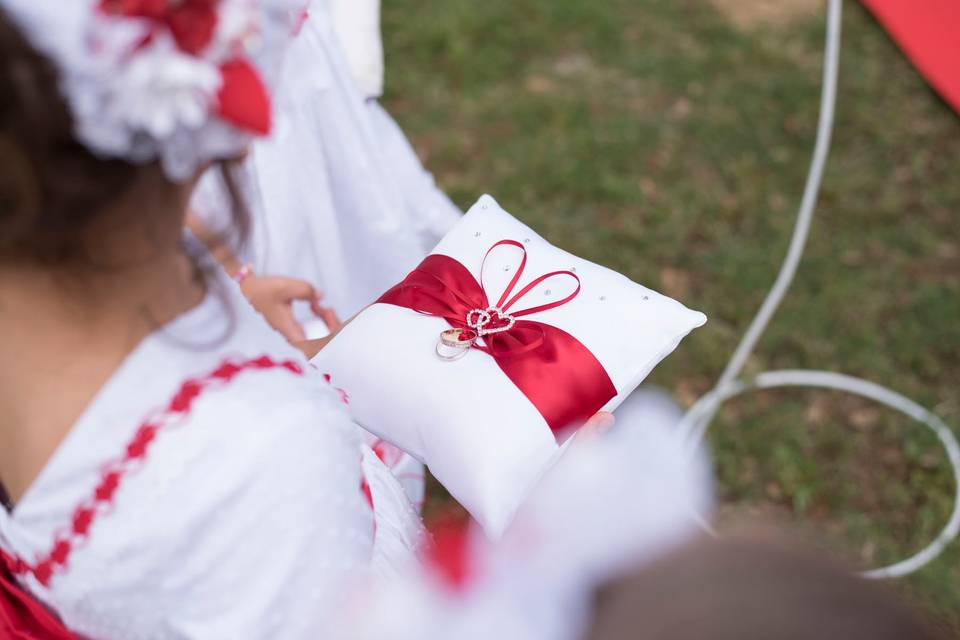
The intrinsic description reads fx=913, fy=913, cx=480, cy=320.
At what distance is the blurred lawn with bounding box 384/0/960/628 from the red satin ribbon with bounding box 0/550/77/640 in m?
1.44

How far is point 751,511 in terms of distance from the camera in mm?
1988

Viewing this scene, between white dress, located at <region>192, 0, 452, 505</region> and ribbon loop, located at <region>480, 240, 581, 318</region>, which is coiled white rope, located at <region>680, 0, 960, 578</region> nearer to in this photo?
white dress, located at <region>192, 0, 452, 505</region>

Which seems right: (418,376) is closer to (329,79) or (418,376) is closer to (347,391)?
(347,391)

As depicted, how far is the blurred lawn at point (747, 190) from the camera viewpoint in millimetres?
2049

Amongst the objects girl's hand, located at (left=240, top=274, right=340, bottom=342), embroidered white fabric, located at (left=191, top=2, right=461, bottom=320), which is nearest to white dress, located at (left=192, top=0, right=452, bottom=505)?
embroidered white fabric, located at (left=191, top=2, right=461, bottom=320)

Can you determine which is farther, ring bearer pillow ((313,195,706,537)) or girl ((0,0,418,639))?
ring bearer pillow ((313,195,706,537))

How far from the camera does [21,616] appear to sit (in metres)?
0.91

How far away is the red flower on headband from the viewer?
579mm

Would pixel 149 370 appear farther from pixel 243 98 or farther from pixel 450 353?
pixel 450 353

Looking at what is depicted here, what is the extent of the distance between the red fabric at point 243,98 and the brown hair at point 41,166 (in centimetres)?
7

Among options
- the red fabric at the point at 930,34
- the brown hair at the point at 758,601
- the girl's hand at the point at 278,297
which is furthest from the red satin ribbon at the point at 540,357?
the red fabric at the point at 930,34

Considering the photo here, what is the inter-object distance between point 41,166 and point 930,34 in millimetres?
3241

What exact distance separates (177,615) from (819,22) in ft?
10.2

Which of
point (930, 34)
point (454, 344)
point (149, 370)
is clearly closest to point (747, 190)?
point (930, 34)
